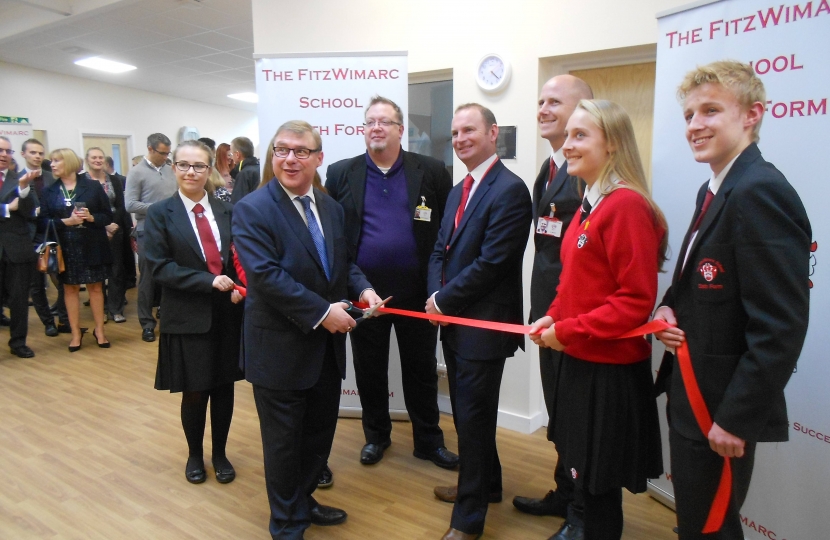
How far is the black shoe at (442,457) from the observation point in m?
3.10

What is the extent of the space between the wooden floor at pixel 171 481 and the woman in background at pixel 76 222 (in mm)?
1211

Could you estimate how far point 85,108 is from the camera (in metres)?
10.7

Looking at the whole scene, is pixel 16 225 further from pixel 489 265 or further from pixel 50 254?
pixel 489 265

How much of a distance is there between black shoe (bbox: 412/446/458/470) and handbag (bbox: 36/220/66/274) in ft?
13.2

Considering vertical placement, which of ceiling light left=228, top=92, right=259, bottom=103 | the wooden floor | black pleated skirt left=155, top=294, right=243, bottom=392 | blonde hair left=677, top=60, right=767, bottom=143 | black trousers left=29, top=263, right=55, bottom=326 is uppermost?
ceiling light left=228, top=92, right=259, bottom=103

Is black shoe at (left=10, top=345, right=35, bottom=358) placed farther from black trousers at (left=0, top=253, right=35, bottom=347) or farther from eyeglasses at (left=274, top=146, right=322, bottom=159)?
eyeglasses at (left=274, top=146, right=322, bottom=159)

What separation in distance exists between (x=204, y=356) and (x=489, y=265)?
5.20 ft

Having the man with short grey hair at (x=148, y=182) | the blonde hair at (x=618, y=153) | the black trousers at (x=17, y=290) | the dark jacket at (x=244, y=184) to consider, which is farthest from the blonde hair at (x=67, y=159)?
the blonde hair at (x=618, y=153)

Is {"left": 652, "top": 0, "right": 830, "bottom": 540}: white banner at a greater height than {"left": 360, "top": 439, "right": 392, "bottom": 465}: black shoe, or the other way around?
{"left": 652, "top": 0, "right": 830, "bottom": 540}: white banner

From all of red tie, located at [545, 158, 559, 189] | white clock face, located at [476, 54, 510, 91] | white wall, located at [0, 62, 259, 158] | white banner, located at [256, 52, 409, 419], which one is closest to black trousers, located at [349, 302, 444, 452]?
red tie, located at [545, 158, 559, 189]

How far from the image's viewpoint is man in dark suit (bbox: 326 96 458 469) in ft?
9.62

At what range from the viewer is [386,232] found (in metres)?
2.94

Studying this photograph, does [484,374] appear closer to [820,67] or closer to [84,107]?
[820,67]

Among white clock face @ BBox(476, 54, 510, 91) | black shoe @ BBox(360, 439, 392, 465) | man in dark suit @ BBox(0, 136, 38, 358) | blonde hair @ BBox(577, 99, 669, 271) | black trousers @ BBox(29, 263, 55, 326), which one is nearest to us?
blonde hair @ BBox(577, 99, 669, 271)
